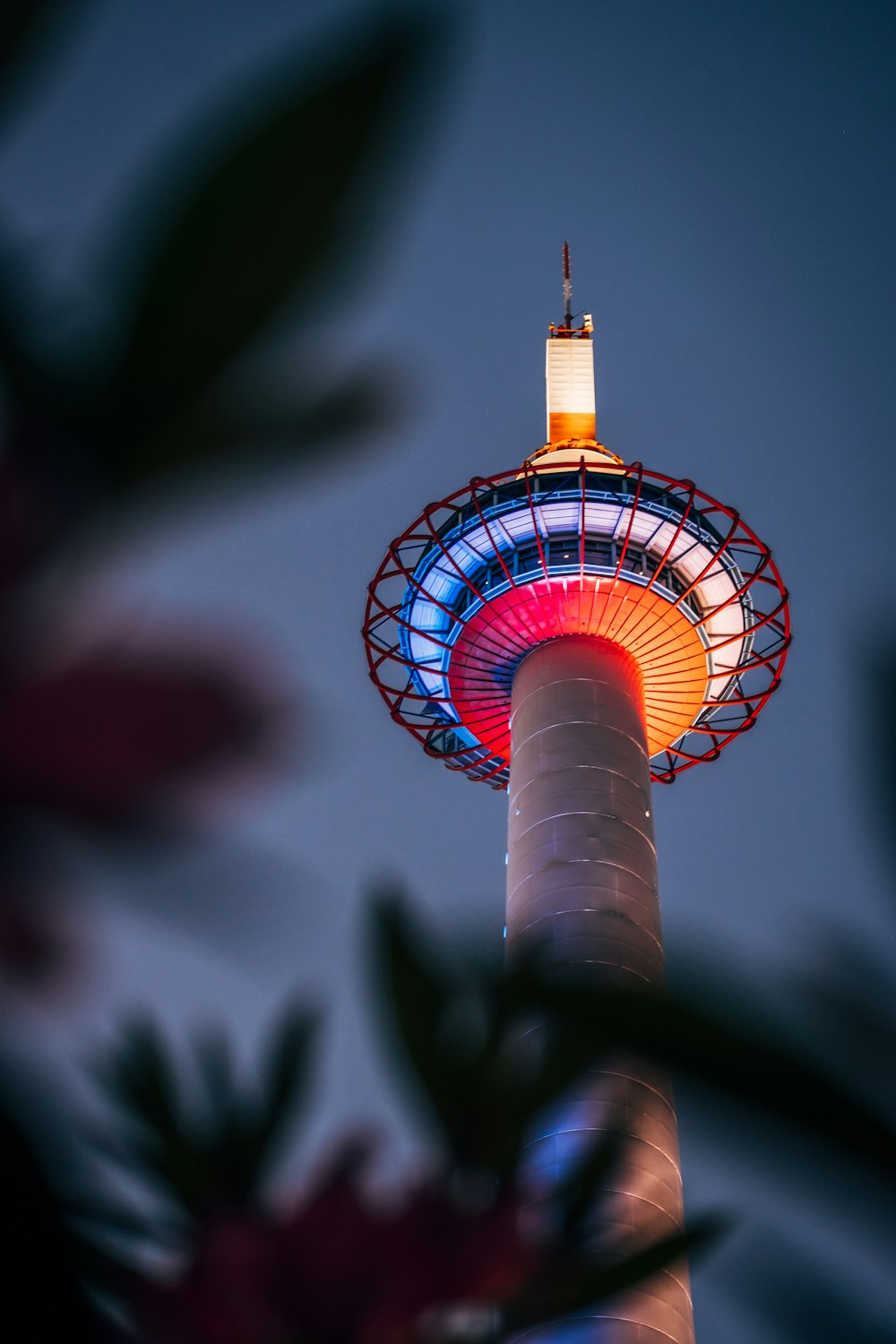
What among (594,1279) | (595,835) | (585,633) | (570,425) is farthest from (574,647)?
(594,1279)

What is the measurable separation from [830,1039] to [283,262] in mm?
667

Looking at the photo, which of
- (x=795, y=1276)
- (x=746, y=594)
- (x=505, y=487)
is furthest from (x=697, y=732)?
(x=795, y=1276)

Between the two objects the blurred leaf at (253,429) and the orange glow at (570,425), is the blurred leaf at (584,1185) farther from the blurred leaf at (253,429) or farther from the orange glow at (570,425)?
the orange glow at (570,425)

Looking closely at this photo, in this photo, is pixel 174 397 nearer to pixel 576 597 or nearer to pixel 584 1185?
pixel 584 1185

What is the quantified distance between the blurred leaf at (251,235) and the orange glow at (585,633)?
24.8 meters

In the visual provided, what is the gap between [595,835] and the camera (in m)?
20.9

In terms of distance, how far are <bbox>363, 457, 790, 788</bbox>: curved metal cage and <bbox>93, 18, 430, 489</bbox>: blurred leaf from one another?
2417 centimetres

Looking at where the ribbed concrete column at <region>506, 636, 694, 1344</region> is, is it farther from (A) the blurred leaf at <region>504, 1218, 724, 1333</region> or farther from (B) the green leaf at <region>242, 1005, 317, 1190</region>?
(B) the green leaf at <region>242, 1005, 317, 1190</region>

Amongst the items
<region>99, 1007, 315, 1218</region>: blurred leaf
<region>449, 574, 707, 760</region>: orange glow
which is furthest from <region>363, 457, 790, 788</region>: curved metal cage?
<region>99, 1007, 315, 1218</region>: blurred leaf

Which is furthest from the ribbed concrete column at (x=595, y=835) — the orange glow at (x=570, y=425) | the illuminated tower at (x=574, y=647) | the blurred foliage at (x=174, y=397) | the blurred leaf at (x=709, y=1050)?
the blurred foliage at (x=174, y=397)

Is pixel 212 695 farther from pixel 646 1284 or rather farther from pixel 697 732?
pixel 697 732

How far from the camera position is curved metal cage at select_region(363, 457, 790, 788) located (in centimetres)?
2580

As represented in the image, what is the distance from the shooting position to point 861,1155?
0.90 metres

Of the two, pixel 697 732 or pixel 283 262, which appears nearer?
pixel 283 262
